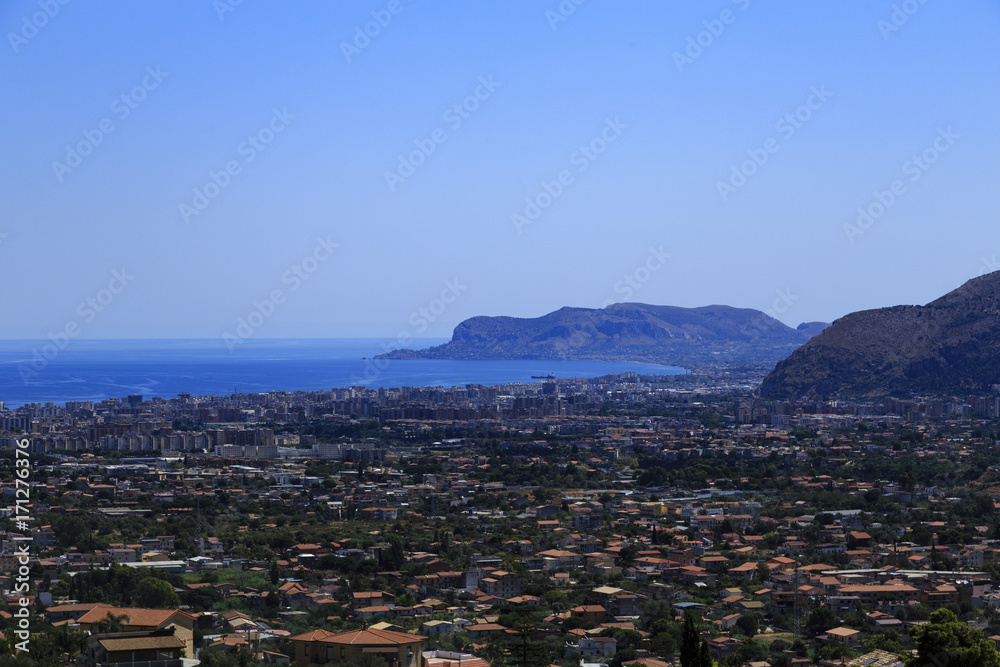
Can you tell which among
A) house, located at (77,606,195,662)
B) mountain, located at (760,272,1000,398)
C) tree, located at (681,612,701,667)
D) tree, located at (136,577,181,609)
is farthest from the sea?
tree, located at (681,612,701,667)

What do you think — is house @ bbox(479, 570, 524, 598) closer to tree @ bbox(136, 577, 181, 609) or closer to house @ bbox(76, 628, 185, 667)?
tree @ bbox(136, 577, 181, 609)

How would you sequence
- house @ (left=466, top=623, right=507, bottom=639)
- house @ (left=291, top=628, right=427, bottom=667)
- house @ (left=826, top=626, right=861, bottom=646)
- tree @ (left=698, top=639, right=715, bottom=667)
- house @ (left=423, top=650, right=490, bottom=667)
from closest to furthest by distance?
tree @ (left=698, top=639, right=715, bottom=667)
house @ (left=291, top=628, right=427, bottom=667)
house @ (left=423, top=650, right=490, bottom=667)
house @ (left=826, top=626, right=861, bottom=646)
house @ (left=466, top=623, right=507, bottom=639)

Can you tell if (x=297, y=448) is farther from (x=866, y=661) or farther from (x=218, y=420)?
(x=866, y=661)

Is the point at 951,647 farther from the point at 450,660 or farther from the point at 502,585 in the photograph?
the point at 502,585

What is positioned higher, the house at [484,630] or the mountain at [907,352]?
the mountain at [907,352]

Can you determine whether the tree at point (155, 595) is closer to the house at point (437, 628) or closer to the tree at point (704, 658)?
the house at point (437, 628)

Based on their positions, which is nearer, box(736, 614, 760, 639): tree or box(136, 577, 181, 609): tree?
box(736, 614, 760, 639): tree

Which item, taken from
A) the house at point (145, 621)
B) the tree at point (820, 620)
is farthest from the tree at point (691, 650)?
the tree at point (820, 620)
